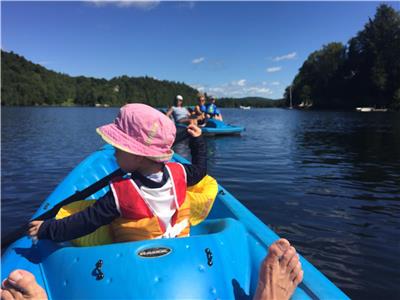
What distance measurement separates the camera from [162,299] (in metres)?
2.03

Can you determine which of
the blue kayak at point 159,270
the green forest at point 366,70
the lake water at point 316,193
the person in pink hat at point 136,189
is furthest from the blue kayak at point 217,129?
the green forest at point 366,70

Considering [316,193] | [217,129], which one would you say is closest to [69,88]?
[217,129]

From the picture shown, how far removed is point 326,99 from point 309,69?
1515cm

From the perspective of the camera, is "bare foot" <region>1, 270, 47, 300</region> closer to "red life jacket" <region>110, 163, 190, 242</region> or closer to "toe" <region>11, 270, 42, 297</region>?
"toe" <region>11, 270, 42, 297</region>

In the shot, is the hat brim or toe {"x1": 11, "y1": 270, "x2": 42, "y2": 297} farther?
the hat brim

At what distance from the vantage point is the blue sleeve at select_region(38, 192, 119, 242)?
211 cm

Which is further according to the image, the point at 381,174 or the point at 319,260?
the point at 381,174

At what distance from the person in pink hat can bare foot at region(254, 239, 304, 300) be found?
69cm

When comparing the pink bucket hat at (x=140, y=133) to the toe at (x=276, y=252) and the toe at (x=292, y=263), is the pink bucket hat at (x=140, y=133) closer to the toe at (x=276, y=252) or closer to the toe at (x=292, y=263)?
the toe at (x=276, y=252)

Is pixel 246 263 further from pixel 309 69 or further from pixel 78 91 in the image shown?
pixel 78 91

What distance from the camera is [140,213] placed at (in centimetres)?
216

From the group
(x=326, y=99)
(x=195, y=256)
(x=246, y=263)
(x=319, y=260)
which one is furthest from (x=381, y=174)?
(x=326, y=99)

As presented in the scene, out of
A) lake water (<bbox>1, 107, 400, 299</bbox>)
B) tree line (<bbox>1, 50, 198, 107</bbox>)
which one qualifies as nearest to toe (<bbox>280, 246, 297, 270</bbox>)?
lake water (<bbox>1, 107, 400, 299</bbox>)

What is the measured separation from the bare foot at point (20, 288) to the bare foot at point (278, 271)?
1.23m
